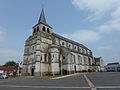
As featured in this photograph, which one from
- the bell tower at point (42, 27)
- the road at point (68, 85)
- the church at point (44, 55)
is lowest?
the road at point (68, 85)

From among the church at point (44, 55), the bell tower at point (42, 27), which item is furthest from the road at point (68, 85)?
the bell tower at point (42, 27)

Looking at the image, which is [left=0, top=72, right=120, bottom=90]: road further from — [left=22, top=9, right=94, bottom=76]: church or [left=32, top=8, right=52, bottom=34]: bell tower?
[left=32, top=8, right=52, bottom=34]: bell tower

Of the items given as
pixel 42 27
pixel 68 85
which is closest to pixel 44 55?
pixel 42 27

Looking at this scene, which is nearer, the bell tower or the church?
the church

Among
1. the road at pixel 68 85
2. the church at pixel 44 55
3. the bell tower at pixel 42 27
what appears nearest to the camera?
the road at pixel 68 85

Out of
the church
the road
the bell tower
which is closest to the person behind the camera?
the road

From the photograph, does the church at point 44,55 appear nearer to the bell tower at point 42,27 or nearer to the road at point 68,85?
the bell tower at point 42,27

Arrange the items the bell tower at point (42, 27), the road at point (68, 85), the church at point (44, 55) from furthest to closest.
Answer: the bell tower at point (42, 27) < the church at point (44, 55) < the road at point (68, 85)

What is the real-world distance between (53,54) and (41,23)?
12.7m

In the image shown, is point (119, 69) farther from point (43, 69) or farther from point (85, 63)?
point (43, 69)

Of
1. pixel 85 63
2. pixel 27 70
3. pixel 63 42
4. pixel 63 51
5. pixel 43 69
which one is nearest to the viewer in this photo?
pixel 43 69

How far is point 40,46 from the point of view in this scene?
40.4 m

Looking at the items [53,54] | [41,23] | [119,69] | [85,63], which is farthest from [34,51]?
[119,69]

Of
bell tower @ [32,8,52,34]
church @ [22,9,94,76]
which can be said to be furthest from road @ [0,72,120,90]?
bell tower @ [32,8,52,34]
